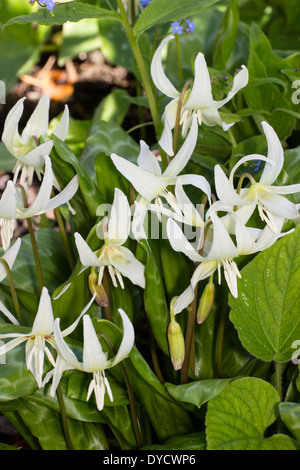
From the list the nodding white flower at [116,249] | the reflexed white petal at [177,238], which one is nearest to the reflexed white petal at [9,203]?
the nodding white flower at [116,249]

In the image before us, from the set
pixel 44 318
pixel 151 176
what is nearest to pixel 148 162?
pixel 151 176

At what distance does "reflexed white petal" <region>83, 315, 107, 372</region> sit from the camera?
86 cm

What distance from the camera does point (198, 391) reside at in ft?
3.32

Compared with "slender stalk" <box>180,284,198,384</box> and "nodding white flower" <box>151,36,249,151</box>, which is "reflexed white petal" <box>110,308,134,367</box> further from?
"nodding white flower" <box>151,36,249,151</box>

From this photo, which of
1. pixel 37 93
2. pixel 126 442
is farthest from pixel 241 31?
pixel 126 442

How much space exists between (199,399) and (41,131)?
1.79ft

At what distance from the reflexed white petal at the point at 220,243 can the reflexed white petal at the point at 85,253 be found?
0.16 meters

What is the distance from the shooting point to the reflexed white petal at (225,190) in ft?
2.80

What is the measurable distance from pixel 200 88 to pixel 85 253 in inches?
12.2

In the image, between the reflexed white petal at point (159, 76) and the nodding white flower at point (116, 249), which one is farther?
the reflexed white petal at point (159, 76)

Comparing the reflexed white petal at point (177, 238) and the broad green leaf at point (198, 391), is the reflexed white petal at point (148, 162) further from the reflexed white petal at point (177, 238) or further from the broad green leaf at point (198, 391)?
the broad green leaf at point (198, 391)

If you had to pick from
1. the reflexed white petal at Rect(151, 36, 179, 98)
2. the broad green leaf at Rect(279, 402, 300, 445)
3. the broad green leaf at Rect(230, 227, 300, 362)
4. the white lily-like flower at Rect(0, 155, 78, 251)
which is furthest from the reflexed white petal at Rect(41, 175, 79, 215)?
the broad green leaf at Rect(279, 402, 300, 445)

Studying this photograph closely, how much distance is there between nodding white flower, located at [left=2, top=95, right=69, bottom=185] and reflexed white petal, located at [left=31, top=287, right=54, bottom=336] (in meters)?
0.27

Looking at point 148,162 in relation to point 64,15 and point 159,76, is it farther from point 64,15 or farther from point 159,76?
point 64,15
